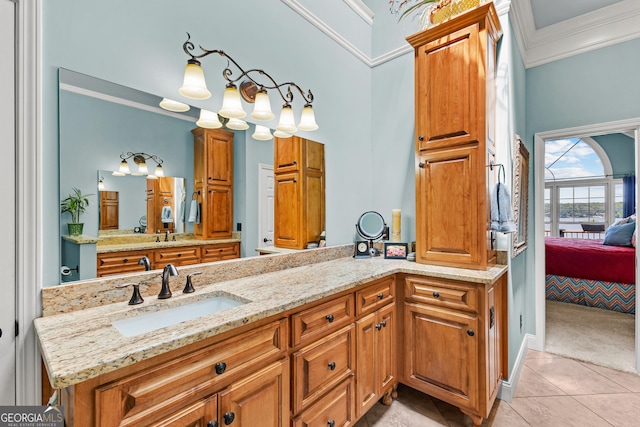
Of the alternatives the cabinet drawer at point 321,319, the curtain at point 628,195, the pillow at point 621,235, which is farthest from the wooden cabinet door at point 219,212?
the curtain at point 628,195

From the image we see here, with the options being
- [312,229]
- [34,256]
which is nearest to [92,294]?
[34,256]

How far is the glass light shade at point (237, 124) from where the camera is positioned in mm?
1804

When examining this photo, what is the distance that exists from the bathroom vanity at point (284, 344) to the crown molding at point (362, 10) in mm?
2230

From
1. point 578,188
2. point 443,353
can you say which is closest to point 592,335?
point 443,353

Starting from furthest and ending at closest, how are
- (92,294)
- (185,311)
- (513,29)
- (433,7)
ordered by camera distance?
(513,29) → (433,7) → (185,311) → (92,294)

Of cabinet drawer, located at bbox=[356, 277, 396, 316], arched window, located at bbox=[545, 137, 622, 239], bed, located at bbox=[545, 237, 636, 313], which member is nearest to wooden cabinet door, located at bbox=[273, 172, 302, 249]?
cabinet drawer, located at bbox=[356, 277, 396, 316]

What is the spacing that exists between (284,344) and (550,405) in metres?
2.06

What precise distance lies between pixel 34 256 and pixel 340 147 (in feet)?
6.88

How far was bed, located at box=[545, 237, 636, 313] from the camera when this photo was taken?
368cm

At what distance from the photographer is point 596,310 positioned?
148 inches

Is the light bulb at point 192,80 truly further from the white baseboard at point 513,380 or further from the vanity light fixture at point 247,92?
the white baseboard at point 513,380

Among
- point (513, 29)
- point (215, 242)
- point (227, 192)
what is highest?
point (513, 29)

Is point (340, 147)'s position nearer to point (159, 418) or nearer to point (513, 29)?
point (513, 29)

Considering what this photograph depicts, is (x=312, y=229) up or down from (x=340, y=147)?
down
